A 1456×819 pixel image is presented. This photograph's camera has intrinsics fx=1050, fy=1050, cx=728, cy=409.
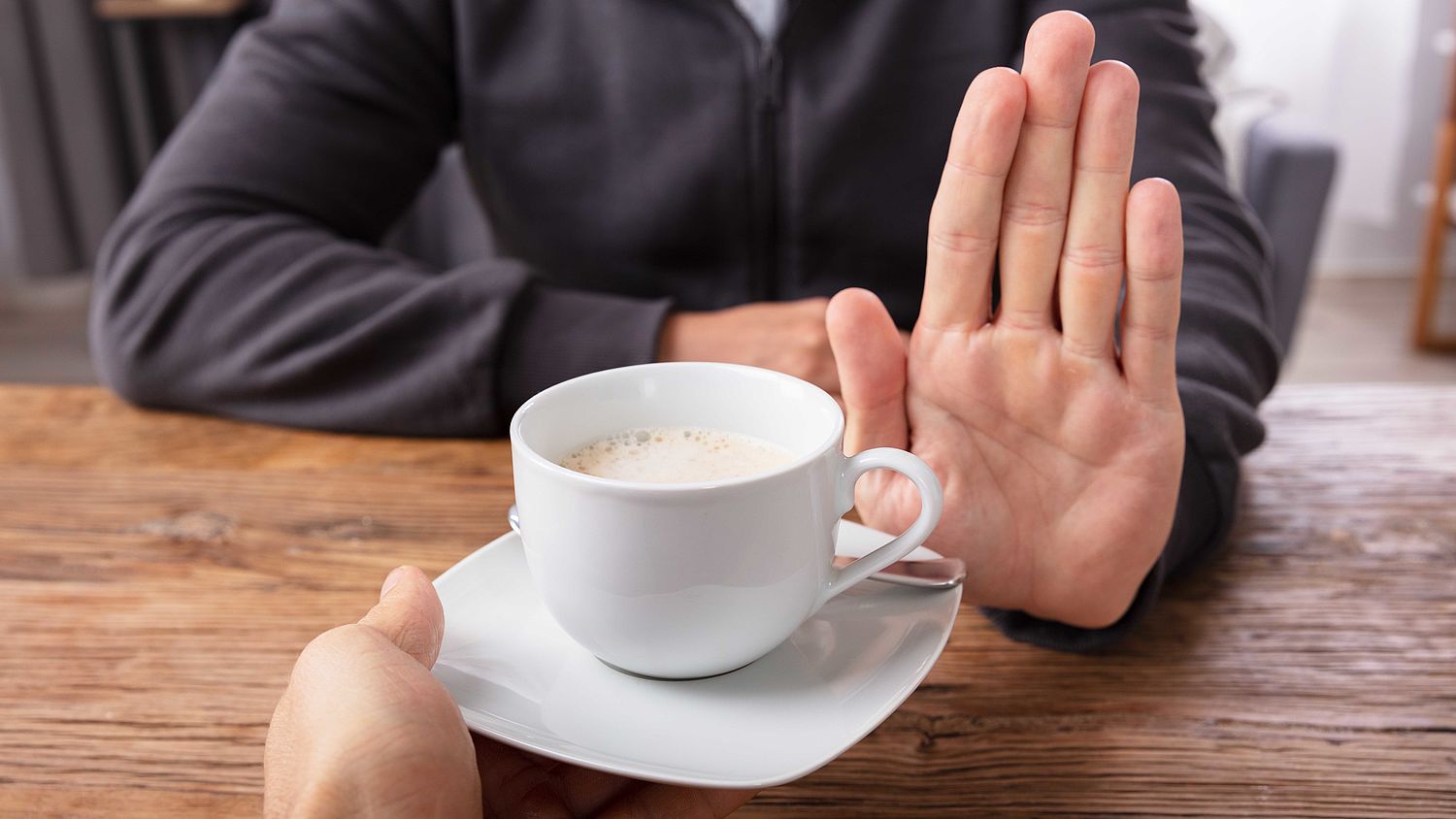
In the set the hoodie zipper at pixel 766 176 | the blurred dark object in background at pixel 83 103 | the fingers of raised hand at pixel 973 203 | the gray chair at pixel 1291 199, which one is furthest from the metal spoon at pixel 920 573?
the blurred dark object in background at pixel 83 103

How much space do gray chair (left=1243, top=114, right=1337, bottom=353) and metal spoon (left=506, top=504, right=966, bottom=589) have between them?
1405mm

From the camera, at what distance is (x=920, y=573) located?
0.46 m

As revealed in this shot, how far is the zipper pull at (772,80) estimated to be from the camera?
37.8 inches

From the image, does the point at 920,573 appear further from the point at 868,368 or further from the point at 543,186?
the point at 543,186

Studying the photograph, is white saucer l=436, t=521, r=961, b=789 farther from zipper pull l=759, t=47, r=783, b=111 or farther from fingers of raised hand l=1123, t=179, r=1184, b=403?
zipper pull l=759, t=47, r=783, b=111

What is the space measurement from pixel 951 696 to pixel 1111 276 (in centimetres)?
21

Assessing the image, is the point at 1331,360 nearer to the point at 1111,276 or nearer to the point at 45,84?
the point at 1111,276

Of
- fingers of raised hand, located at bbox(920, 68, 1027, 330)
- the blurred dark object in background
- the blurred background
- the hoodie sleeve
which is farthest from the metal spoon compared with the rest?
the blurred dark object in background

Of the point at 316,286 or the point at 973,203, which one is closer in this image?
the point at 973,203

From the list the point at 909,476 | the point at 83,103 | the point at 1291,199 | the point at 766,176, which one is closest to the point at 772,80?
the point at 766,176

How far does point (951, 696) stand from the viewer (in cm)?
46

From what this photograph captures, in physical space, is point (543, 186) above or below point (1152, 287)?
below

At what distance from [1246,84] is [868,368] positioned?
8.43 feet

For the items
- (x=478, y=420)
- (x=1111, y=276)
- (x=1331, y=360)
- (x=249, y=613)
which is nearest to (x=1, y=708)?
(x=249, y=613)
